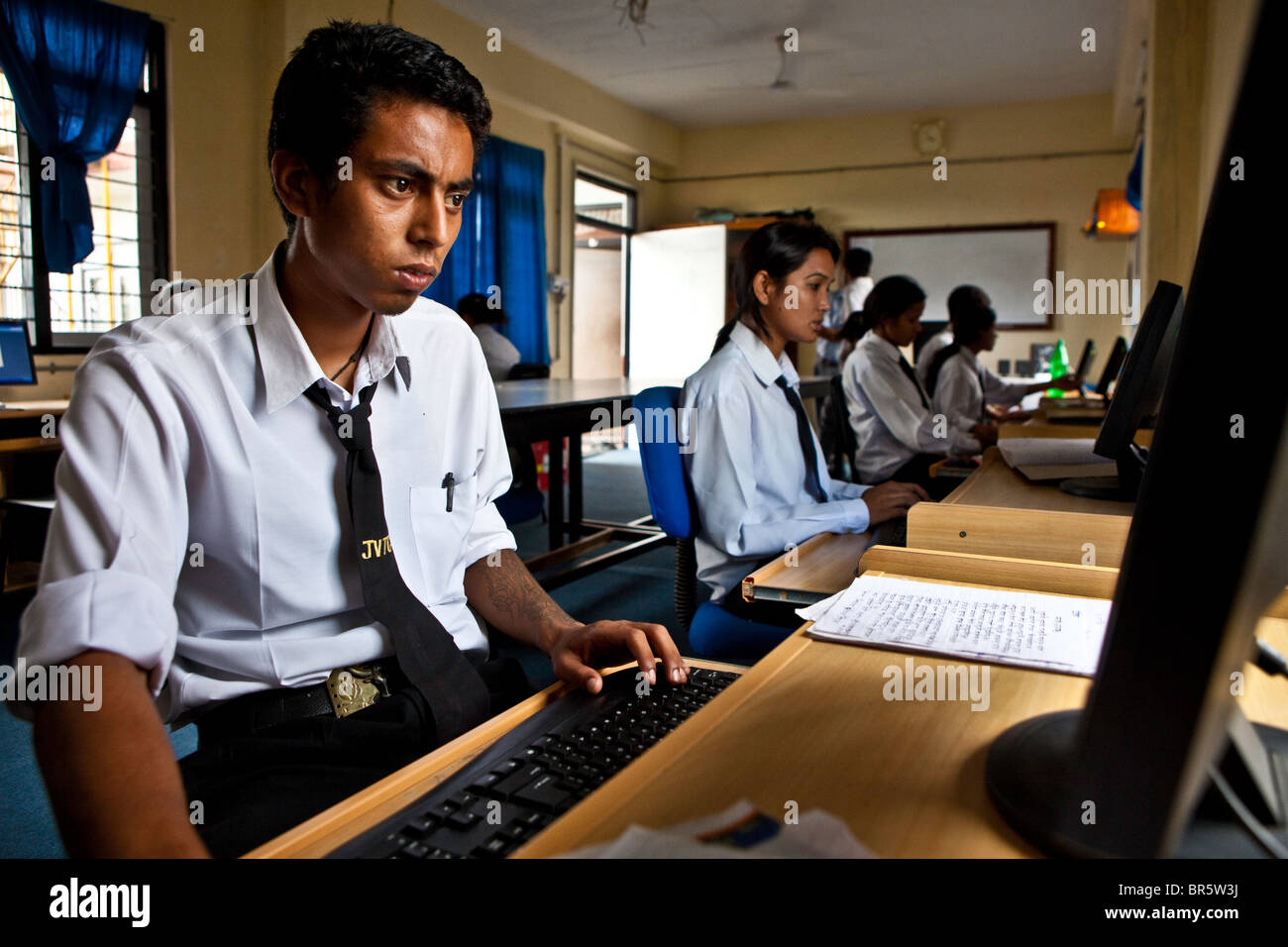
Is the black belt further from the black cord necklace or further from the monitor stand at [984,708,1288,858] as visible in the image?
the monitor stand at [984,708,1288,858]

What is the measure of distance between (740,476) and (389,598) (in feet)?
3.39

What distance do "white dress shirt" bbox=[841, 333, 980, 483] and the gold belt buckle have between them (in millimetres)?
2888

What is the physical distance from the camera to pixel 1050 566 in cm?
112

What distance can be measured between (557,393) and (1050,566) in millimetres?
2558

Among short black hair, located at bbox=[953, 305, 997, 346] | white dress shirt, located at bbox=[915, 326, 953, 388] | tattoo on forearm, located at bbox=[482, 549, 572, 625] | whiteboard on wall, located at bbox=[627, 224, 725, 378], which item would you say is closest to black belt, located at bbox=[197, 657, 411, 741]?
tattoo on forearm, located at bbox=[482, 549, 572, 625]

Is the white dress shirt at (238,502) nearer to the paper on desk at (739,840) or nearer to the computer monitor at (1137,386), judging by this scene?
the paper on desk at (739,840)

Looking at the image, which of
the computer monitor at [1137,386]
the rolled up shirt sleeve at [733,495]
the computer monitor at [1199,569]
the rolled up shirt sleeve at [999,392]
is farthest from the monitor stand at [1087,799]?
the rolled up shirt sleeve at [999,392]

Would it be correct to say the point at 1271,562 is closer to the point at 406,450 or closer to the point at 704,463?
the point at 406,450

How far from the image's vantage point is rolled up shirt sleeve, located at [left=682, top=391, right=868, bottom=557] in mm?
1878

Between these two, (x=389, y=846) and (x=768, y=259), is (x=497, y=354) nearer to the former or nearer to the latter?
(x=768, y=259)

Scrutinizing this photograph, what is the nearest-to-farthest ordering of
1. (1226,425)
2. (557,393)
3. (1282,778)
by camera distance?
1. (1226,425)
2. (1282,778)
3. (557,393)

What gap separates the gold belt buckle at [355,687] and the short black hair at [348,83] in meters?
0.52

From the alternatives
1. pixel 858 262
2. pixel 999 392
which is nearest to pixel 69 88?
pixel 858 262

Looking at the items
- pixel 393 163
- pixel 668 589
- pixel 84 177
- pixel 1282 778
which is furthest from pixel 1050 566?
pixel 84 177
